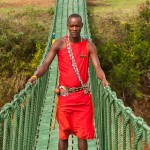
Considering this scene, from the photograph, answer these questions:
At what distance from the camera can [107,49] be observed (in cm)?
1244

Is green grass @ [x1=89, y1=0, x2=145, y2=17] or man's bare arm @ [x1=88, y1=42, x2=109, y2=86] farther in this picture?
green grass @ [x1=89, y1=0, x2=145, y2=17]

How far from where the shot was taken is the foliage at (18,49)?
1210 cm

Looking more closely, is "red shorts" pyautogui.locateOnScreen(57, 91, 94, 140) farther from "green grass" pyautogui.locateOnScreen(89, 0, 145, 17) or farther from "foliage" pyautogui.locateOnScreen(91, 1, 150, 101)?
"green grass" pyautogui.locateOnScreen(89, 0, 145, 17)

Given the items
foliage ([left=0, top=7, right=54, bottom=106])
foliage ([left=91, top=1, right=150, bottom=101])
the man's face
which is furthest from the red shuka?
foliage ([left=91, top=1, right=150, bottom=101])

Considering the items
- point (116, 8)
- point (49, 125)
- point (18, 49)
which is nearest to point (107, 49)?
point (18, 49)

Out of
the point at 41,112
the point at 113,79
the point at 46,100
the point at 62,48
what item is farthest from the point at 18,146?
the point at 113,79

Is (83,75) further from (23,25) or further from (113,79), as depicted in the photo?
(23,25)

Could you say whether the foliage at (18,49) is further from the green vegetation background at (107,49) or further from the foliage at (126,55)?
the foliage at (126,55)

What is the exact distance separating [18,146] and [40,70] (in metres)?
0.75

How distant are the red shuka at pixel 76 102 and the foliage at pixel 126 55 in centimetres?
788

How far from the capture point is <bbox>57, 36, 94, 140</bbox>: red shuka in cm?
420

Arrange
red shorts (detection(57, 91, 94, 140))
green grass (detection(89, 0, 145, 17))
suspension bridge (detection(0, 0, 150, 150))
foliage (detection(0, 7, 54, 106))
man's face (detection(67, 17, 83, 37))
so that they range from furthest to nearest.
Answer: green grass (detection(89, 0, 145, 17)), foliage (detection(0, 7, 54, 106)), red shorts (detection(57, 91, 94, 140)), man's face (detection(67, 17, 83, 37)), suspension bridge (detection(0, 0, 150, 150))

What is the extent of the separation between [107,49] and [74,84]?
8.31 meters

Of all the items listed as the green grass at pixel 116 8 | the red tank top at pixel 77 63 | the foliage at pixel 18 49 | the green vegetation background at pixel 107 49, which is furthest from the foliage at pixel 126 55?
the red tank top at pixel 77 63
